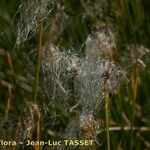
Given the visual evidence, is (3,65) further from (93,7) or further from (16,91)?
(93,7)

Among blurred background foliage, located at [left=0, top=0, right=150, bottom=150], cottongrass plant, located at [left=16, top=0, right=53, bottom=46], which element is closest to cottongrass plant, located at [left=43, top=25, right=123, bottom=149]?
cottongrass plant, located at [left=16, top=0, right=53, bottom=46]

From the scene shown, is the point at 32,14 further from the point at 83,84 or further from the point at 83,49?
the point at 83,49

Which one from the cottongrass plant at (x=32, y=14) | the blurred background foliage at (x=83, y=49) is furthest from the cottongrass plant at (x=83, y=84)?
the blurred background foliage at (x=83, y=49)

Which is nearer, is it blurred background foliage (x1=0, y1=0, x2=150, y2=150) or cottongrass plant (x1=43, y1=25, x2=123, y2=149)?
cottongrass plant (x1=43, y1=25, x2=123, y2=149)

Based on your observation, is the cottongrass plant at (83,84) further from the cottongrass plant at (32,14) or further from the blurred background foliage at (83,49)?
the blurred background foliage at (83,49)

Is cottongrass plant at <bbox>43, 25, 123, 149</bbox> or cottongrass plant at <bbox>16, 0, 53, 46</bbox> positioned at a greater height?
cottongrass plant at <bbox>16, 0, 53, 46</bbox>

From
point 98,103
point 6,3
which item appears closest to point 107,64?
point 98,103

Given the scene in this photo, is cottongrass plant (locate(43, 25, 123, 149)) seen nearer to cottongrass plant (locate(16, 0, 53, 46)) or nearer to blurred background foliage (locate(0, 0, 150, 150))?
cottongrass plant (locate(16, 0, 53, 46))

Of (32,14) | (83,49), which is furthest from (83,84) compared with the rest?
(83,49)
